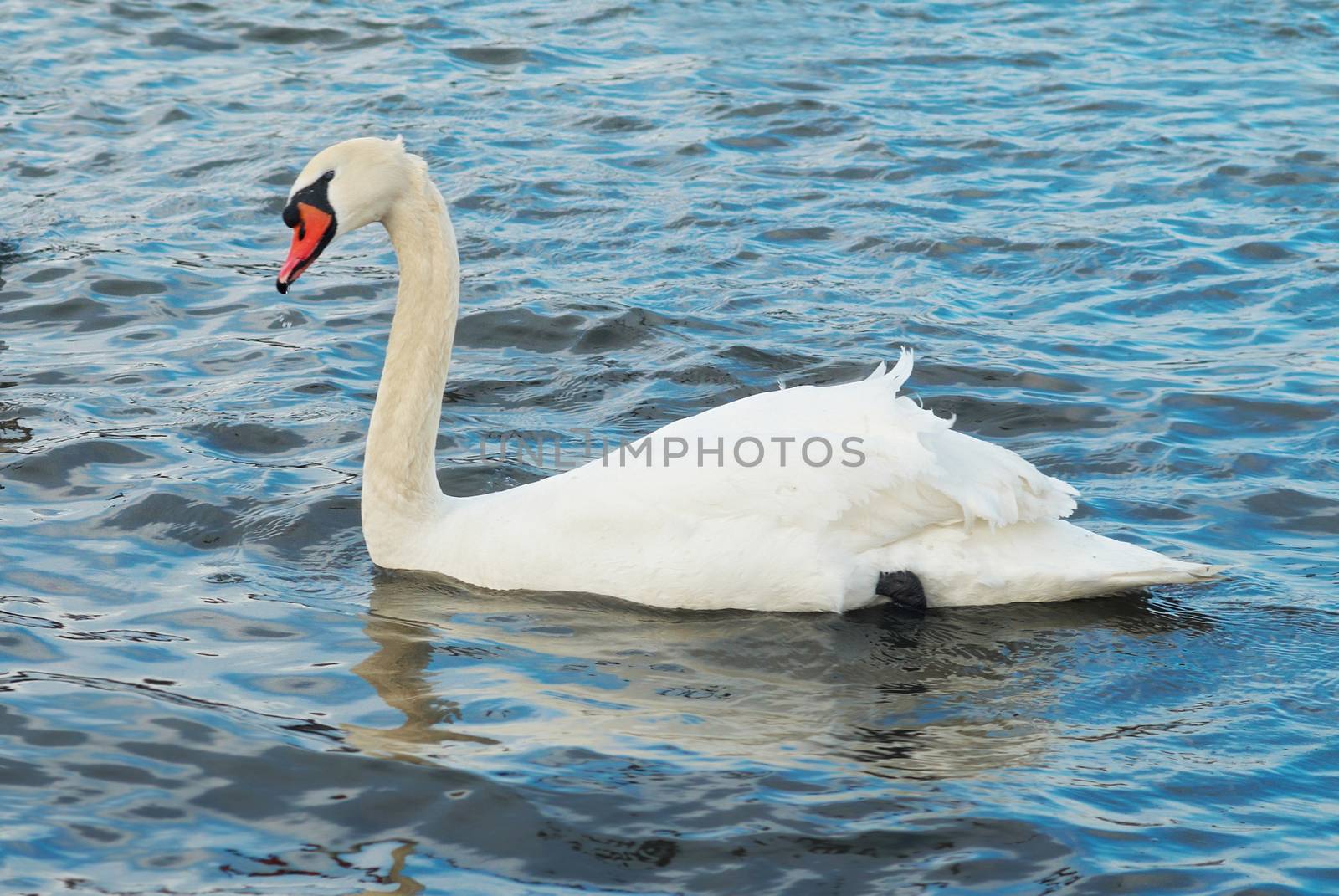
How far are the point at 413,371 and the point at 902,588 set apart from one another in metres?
2.34

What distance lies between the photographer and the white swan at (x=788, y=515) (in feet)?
21.9

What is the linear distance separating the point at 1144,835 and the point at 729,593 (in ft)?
7.05

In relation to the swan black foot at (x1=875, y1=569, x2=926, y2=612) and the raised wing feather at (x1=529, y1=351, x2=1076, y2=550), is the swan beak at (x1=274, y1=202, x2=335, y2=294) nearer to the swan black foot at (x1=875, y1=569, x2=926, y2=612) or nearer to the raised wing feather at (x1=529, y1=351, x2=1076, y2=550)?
the raised wing feather at (x1=529, y1=351, x2=1076, y2=550)

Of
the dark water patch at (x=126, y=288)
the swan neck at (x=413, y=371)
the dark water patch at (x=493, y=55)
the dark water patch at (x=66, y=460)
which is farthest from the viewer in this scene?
the dark water patch at (x=493, y=55)

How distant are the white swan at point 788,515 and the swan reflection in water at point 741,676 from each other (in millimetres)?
144

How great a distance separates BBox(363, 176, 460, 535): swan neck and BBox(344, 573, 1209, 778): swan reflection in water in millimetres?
353

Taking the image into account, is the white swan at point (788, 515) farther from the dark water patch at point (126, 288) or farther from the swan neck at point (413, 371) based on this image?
the dark water patch at point (126, 288)

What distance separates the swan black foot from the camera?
6.76 metres

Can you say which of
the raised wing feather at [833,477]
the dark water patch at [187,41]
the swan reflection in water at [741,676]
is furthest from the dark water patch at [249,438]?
the dark water patch at [187,41]

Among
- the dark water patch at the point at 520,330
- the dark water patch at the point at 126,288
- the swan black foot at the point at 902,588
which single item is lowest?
the swan black foot at the point at 902,588

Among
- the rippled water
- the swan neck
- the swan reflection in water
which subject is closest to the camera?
the rippled water

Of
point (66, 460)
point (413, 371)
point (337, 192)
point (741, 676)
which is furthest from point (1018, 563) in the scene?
point (66, 460)

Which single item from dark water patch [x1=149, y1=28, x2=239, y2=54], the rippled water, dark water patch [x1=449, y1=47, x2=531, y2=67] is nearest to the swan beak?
the rippled water

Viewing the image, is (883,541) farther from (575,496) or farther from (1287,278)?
(1287,278)
